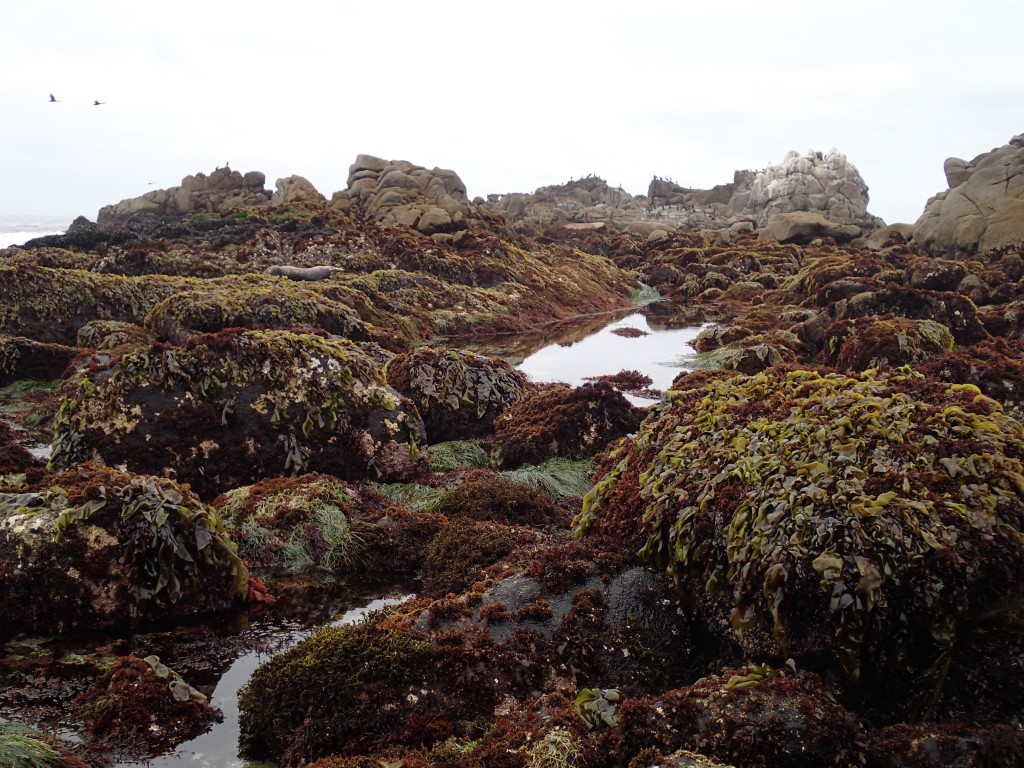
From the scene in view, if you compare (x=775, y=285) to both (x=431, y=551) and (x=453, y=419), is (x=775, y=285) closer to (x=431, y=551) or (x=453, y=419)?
(x=453, y=419)

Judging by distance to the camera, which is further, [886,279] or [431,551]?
[886,279]

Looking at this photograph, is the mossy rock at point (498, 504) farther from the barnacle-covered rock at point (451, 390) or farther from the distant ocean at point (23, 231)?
the distant ocean at point (23, 231)

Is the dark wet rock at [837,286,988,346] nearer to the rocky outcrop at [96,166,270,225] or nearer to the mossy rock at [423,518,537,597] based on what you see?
the mossy rock at [423,518,537,597]

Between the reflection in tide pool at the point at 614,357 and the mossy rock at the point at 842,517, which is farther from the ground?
the reflection in tide pool at the point at 614,357

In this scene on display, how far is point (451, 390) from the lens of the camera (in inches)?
348

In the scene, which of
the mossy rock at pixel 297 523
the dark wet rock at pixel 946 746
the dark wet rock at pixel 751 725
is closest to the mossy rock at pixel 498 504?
the mossy rock at pixel 297 523

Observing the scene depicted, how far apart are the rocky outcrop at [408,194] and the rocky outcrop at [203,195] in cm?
735

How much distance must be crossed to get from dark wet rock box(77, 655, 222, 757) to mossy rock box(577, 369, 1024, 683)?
95.6 inches

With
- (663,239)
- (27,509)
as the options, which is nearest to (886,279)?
(27,509)

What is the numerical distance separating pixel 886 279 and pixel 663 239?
24311 millimetres

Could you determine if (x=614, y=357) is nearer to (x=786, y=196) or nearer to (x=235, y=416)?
(x=235, y=416)

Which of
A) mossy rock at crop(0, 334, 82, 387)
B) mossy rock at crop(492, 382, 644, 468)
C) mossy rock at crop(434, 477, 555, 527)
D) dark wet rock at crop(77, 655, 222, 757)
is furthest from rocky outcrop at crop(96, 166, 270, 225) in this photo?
dark wet rock at crop(77, 655, 222, 757)

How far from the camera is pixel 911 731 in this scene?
276 cm

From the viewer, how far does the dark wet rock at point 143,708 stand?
11.1 feet
